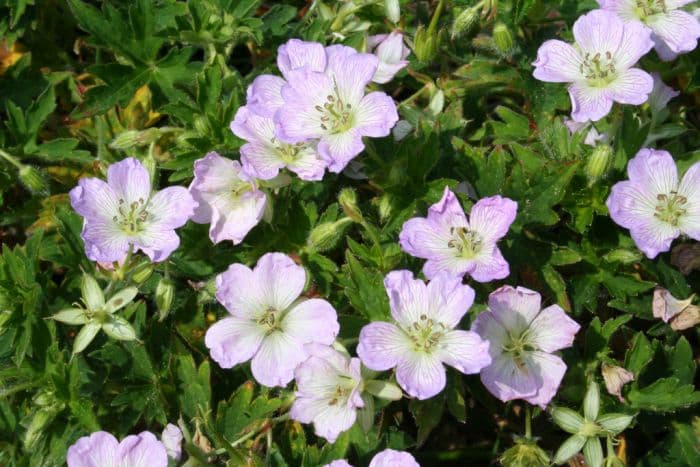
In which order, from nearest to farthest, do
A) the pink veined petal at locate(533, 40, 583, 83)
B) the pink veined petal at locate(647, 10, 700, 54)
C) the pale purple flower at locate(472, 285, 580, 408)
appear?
the pale purple flower at locate(472, 285, 580, 408), the pink veined petal at locate(533, 40, 583, 83), the pink veined petal at locate(647, 10, 700, 54)

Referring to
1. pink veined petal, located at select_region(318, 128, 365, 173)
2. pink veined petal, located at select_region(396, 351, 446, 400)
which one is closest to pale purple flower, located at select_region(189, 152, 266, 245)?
pink veined petal, located at select_region(318, 128, 365, 173)

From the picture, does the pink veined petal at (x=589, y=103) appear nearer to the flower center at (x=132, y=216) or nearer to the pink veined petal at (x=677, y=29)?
the pink veined petal at (x=677, y=29)

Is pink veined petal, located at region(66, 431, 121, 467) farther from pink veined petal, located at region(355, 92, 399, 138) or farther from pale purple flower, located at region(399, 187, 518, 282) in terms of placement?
pink veined petal, located at region(355, 92, 399, 138)

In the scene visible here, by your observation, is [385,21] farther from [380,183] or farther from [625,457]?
[625,457]

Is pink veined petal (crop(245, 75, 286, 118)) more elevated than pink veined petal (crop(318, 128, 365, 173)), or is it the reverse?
pink veined petal (crop(245, 75, 286, 118))

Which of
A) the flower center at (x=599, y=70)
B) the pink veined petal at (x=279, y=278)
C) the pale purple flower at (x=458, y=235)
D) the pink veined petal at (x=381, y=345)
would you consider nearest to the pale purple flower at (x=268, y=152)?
the pink veined petal at (x=279, y=278)

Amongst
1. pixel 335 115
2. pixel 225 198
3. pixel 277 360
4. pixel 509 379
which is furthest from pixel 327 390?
pixel 335 115

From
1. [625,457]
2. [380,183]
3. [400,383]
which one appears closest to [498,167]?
[380,183]
